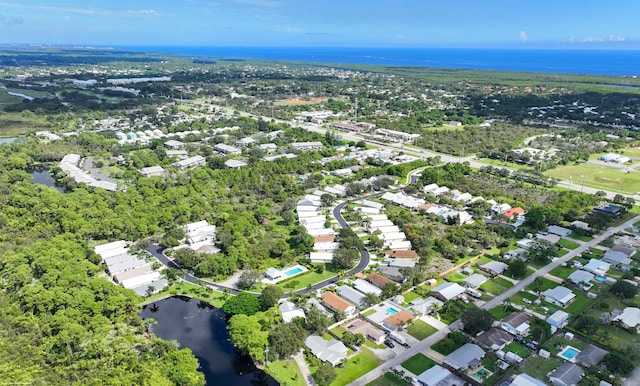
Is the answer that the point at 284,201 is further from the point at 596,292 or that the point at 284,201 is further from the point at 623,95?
the point at 623,95

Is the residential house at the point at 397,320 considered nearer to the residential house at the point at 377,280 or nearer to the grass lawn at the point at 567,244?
the residential house at the point at 377,280

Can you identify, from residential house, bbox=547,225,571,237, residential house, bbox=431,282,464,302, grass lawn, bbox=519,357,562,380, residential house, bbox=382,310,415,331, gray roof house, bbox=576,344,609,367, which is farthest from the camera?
residential house, bbox=547,225,571,237

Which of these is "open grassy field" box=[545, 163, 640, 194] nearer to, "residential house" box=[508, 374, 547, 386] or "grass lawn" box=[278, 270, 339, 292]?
"grass lawn" box=[278, 270, 339, 292]

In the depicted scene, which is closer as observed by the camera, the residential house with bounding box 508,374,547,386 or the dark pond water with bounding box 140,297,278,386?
the residential house with bounding box 508,374,547,386

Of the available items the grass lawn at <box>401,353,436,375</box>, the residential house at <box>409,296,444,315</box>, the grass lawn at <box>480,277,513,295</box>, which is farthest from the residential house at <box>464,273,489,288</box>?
the grass lawn at <box>401,353,436,375</box>

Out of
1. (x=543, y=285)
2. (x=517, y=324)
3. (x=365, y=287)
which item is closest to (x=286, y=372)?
(x=365, y=287)

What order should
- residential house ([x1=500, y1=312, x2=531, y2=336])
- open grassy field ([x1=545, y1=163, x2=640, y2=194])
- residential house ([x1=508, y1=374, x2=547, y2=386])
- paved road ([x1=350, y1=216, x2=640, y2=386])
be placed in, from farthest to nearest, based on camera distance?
1. open grassy field ([x1=545, y1=163, x2=640, y2=194])
2. residential house ([x1=500, y1=312, x2=531, y2=336])
3. paved road ([x1=350, y1=216, x2=640, y2=386])
4. residential house ([x1=508, y1=374, x2=547, y2=386])

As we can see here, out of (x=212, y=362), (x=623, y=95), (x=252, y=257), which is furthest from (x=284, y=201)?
(x=623, y=95)
